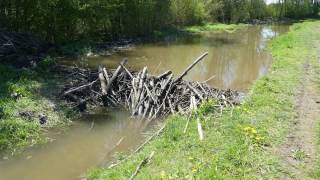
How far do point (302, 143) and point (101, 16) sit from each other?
23531 mm

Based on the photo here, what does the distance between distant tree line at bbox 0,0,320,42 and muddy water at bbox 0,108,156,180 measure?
40.7 feet

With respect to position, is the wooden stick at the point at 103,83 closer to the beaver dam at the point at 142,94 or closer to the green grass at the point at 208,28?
the beaver dam at the point at 142,94

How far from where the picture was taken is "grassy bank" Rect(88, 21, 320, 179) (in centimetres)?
917

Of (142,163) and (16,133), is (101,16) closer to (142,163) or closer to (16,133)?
(16,133)

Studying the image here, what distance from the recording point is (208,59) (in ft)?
97.3

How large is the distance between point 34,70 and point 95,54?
10211 mm

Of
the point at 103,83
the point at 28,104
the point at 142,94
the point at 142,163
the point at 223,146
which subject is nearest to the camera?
the point at 142,163

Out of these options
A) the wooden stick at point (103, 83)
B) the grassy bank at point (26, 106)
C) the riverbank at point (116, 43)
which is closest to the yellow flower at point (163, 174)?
the grassy bank at point (26, 106)

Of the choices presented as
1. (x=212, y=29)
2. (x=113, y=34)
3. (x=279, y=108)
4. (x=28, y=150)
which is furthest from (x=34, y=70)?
(x=212, y=29)

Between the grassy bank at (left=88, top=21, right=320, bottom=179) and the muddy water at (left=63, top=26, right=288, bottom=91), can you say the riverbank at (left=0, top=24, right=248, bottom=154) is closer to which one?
the grassy bank at (left=88, top=21, right=320, bottom=179)

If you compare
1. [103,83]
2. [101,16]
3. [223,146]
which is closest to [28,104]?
[103,83]

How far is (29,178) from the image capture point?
Result: 414 inches

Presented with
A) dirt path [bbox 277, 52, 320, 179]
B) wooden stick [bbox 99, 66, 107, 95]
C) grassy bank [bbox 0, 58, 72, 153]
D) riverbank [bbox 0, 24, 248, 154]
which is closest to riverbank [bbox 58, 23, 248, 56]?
riverbank [bbox 0, 24, 248, 154]

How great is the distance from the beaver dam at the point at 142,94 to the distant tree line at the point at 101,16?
33.9ft
